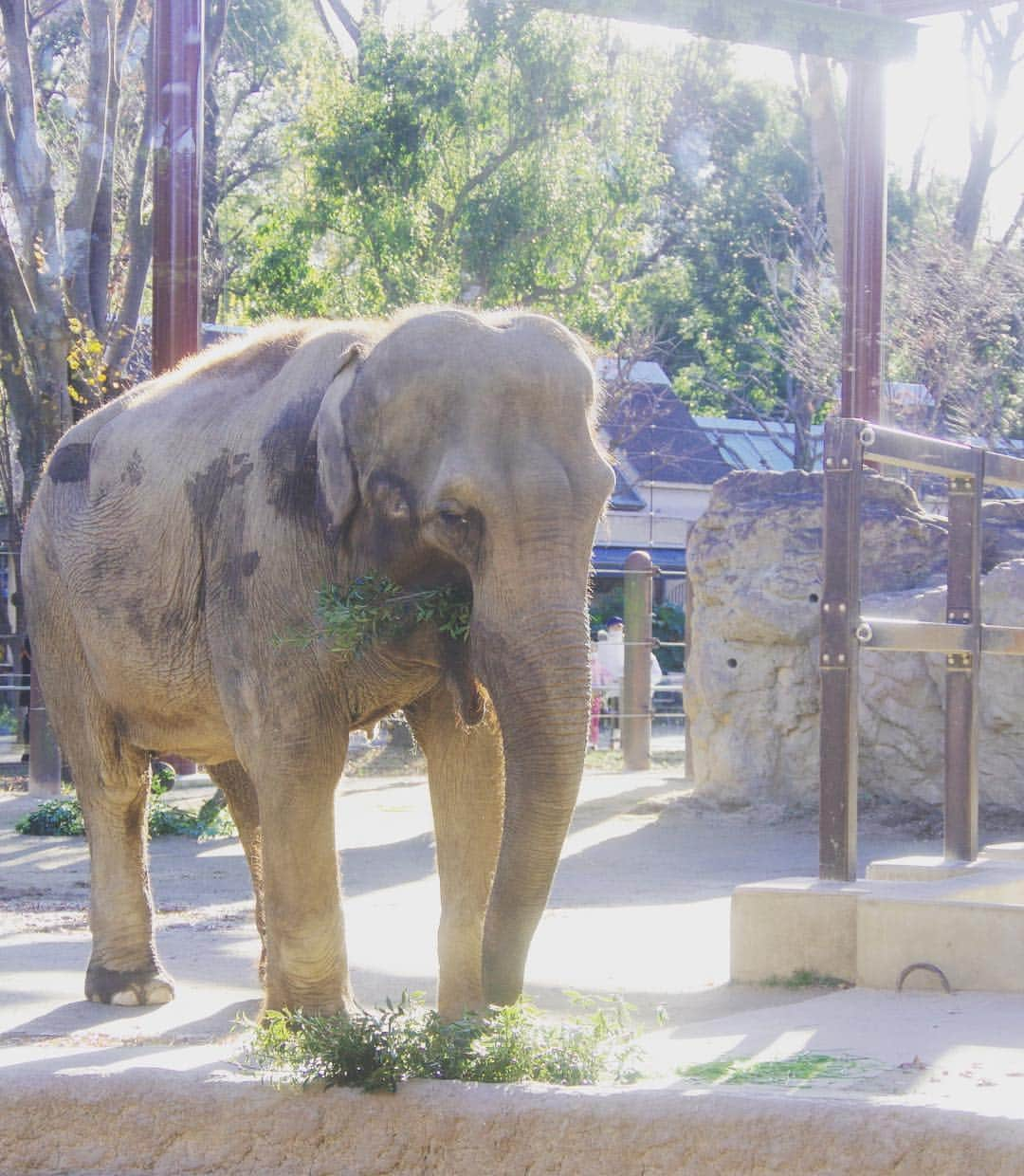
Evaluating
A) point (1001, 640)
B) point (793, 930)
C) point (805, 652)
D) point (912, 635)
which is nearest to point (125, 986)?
point (793, 930)

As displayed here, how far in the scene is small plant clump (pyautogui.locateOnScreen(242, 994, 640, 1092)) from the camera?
12.5 ft

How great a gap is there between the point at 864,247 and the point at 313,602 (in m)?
7.36

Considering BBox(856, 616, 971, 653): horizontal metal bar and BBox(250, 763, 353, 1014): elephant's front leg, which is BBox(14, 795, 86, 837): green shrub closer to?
BBox(856, 616, 971, 653): horizontal metal bar

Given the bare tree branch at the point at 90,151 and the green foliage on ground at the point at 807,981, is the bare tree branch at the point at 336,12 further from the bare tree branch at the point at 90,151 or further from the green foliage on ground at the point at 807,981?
the green foliage on ground at the point at 807,981

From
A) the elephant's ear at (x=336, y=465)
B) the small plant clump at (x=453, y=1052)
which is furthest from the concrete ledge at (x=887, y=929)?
the elephant's ear at (x=336, y=465)

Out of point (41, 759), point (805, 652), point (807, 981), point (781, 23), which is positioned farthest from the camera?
point (41, 759)

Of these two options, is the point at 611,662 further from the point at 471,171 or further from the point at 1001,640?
the point at 1001,640

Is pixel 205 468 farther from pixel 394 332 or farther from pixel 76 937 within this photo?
pixel 76 937

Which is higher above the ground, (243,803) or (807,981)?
(243,803)

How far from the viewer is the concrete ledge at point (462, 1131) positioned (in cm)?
343

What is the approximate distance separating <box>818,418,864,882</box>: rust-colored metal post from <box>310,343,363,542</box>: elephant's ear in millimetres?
2041

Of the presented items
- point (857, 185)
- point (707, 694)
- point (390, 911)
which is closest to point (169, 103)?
point (857, 185)

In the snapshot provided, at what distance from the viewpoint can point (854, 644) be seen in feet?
19.9

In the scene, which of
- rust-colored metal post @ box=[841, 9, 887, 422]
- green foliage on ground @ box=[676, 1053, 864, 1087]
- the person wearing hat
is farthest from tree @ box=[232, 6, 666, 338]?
green foliage on ground @ box=[676, 1053, 864, 1087]
